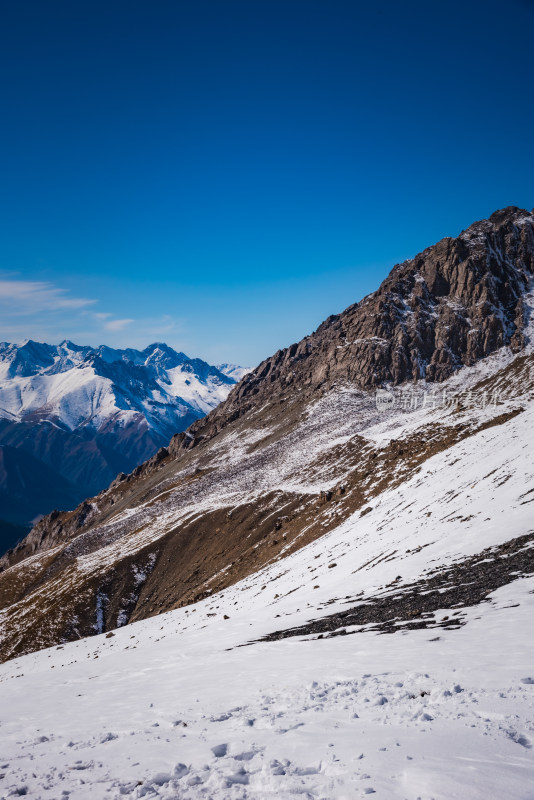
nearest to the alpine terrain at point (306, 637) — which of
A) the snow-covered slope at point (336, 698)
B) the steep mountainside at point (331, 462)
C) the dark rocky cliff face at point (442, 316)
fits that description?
the snow-covered slope at point (336, 698)

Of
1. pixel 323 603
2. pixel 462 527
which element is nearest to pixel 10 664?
pixel 323 603

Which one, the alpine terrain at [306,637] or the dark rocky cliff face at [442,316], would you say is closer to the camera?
the alpine terrain at [306,637]

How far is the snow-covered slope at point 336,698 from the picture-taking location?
7566mm

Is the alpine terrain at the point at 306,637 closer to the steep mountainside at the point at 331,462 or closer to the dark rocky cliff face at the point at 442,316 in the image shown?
the steep mountainside at the point at 331,462

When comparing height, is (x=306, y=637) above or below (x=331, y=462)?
below

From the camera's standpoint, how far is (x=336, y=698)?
1105 centimetres

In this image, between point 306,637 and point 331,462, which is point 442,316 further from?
point 306,637

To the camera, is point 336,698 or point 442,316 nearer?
point 336,698

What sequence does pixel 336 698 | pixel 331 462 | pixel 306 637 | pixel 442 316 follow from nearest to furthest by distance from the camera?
pixel 336 698
pixel 306 637
pixel 331 462
pixel 442 316

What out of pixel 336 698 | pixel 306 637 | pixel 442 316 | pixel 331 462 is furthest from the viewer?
pixel 442 316

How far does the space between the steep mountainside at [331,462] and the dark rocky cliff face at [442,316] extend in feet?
1.63

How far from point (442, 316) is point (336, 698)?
151m

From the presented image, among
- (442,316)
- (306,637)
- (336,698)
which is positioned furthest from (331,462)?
(442,316)

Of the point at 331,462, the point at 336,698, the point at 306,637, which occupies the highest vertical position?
the point at 336,698
